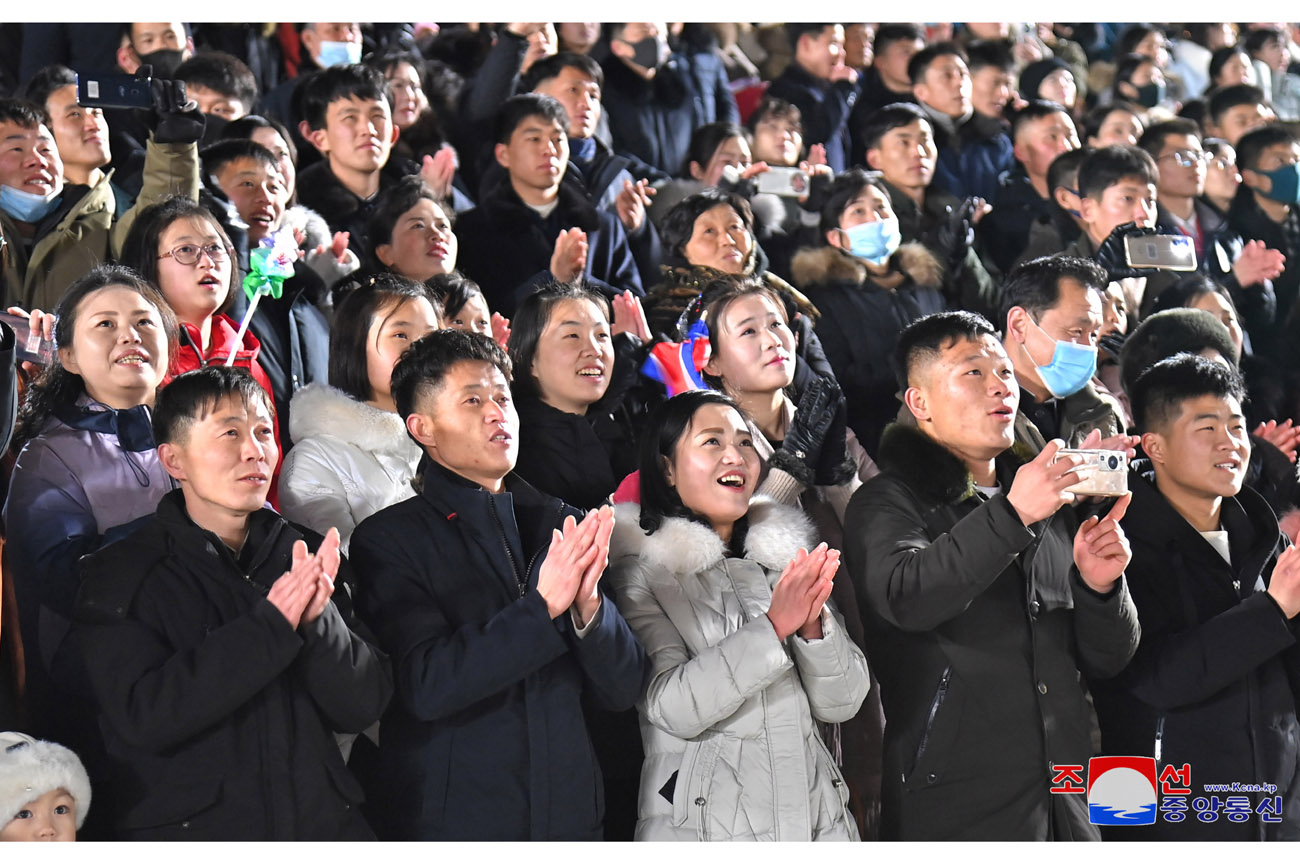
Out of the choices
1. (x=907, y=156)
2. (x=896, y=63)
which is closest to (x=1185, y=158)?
(x=907, y=156)

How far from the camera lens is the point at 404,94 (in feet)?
19.4

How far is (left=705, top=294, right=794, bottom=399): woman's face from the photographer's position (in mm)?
4105

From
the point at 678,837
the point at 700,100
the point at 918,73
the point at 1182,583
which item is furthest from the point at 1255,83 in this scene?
the point at 678,837

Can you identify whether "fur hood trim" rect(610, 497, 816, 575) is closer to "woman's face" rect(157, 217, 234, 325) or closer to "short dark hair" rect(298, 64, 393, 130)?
"woman's face" rect(157, 217, 234, 325)

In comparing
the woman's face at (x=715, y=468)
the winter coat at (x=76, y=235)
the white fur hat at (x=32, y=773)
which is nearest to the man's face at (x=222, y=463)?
the white fur hat at (x=32, y=773)

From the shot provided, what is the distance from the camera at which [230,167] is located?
461 centimetres

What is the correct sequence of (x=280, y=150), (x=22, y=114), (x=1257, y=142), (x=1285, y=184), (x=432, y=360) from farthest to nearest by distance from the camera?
1. (x=1257, y=142)
2. (x=1285, y=184)
3. (x=280, y=150)
4. (x=22, y=114)
5. (x=432, y=360)

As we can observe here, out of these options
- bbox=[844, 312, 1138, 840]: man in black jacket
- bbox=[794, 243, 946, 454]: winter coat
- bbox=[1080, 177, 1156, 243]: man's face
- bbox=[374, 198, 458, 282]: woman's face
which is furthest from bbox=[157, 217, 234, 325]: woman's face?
bbox=[1080, 177, 1156, 243]: man's face

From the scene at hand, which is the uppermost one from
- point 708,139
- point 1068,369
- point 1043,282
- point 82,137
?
point 708,139

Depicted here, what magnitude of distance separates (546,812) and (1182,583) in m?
1.63

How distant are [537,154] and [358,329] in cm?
168

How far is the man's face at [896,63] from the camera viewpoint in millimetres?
7301

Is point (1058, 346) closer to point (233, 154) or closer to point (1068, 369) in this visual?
point (1068, 369)

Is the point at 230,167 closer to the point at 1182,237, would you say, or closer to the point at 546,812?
the point at 546,812
